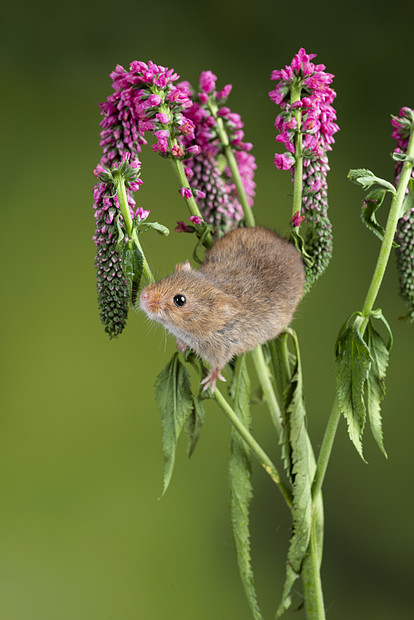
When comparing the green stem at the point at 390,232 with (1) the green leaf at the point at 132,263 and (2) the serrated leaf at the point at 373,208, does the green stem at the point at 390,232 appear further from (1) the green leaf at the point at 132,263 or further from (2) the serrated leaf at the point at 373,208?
(1) the green leaf at the point at 132,263

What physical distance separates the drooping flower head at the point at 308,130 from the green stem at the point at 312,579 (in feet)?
1.06

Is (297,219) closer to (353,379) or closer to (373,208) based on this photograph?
(373,208)

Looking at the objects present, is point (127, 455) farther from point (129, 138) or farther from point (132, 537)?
point (129, 138)

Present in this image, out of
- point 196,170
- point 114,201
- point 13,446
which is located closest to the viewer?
point 114,201

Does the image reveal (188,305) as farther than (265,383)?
No

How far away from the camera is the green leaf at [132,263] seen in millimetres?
793

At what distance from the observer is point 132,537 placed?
1408 mm

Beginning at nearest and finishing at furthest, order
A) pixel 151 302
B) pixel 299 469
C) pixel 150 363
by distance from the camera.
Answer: pixel 151 302 < pixel 299 469 < pixel 150 363

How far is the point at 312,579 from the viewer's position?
0.90 meters

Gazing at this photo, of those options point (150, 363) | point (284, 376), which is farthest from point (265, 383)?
point (150, 363)

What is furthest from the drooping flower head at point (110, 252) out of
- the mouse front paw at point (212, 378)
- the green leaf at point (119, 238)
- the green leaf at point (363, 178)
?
the green leaf at point (363, 178)

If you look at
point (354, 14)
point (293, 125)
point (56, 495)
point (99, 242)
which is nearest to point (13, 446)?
point (56, 495)

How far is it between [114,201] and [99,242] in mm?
50

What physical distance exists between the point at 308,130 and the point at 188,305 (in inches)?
9.8
